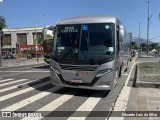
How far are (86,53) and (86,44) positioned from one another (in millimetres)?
330

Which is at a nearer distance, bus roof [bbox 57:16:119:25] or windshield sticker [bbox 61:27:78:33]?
bus roof [bbox 57:16:119:25]

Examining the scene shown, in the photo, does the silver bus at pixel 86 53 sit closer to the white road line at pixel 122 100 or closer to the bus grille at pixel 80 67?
the bus grille at pixel 80 67

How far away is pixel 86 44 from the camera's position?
1006 centimetres

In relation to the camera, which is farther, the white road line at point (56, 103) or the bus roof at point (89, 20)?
the bus roof at point (89, 20)

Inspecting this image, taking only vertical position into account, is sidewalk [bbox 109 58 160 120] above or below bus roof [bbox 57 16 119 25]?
below

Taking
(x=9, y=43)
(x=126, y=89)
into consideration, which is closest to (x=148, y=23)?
(x=126, y=89)

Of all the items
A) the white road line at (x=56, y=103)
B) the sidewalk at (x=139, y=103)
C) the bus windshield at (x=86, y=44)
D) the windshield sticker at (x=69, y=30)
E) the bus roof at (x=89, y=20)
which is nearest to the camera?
the sidewalk at (x=139, y=103)

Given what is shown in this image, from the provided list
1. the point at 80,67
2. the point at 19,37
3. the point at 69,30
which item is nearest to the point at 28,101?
the point at 80,67

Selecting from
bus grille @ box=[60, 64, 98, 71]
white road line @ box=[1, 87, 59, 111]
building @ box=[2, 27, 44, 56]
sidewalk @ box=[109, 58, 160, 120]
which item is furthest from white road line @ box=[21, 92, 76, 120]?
building @ box=[2, 27, 44, 56]

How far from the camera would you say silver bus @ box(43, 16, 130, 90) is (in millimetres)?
9781

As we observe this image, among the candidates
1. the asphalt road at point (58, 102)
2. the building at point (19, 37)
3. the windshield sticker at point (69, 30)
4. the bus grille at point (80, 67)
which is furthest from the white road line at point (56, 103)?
the building at point (19, 37)

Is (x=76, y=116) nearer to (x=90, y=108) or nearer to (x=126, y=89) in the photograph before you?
(x=90, y=108)

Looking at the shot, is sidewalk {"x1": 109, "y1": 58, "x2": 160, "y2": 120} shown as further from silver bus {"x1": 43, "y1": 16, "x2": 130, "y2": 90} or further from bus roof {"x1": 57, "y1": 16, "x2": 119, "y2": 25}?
bus roof {"x1": 57, "y1": 16, "x2": 119, "y2": 25}

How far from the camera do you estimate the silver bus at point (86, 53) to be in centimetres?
978
